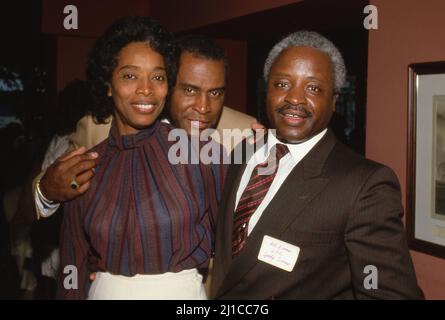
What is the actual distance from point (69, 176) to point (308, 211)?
0.81 m

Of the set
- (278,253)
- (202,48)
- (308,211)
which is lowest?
Answer: (278,253)

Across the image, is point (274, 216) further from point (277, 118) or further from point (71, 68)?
point (71, 68)

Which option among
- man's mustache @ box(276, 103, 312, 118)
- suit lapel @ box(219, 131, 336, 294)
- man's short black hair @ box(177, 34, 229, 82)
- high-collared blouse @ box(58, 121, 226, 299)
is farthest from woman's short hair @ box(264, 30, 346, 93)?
man's short black hair @ box(177, 34, 229, 82)

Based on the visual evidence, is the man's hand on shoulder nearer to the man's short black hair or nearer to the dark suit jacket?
the dark suit jacket

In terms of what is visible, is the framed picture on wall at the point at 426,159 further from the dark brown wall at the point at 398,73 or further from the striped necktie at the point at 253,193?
the striped necktie at the point at 253,193

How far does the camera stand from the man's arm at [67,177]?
1648 millimetres

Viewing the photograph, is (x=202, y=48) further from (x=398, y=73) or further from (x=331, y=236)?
(x=331, y=236)

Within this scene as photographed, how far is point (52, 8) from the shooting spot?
14.4ft

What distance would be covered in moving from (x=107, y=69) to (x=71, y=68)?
10.1ft

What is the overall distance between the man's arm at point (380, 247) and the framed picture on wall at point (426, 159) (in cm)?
54

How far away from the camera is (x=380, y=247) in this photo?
4.49 feet

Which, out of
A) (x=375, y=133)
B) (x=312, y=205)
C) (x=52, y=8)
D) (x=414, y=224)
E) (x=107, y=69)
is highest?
(x=52, y=8)

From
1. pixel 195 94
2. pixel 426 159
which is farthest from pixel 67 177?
pixel 426 159

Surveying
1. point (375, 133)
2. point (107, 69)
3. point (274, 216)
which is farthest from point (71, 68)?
point (274, 216)
